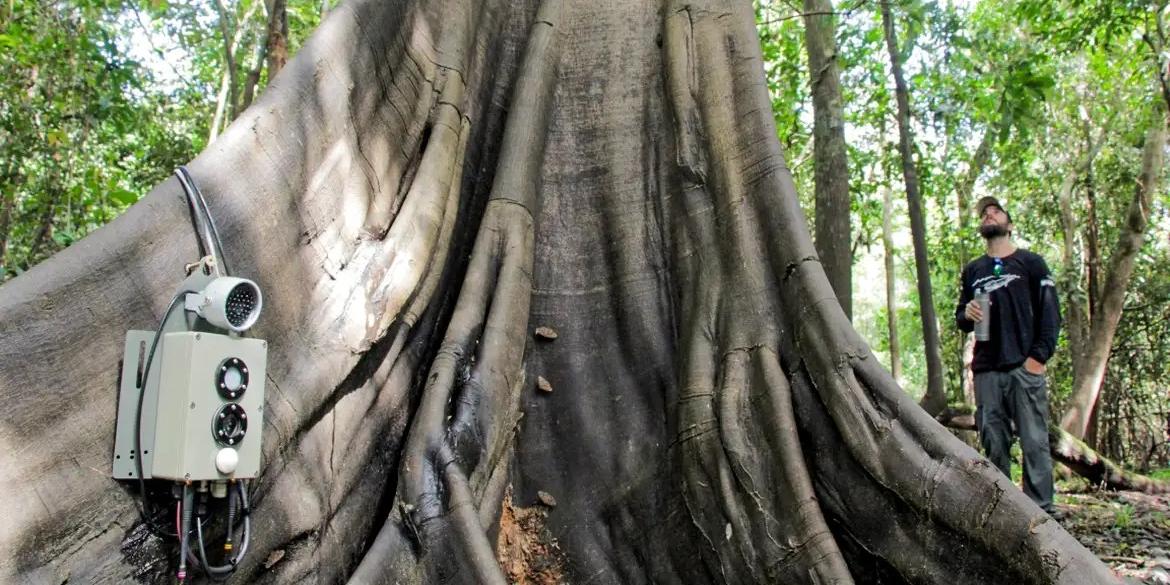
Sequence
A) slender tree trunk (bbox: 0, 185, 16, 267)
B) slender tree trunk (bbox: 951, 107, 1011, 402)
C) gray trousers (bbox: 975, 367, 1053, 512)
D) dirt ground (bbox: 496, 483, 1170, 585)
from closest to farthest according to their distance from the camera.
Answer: dirt ground (bbox: 496, 483, 1170, 585) < gray trousers (bbox: 975, 367, 1053, 512) < slender tree trunk (bbox: 0, 185, 16, 267) < slender tree trunk (bbox: 951, 107, 1011, 402)

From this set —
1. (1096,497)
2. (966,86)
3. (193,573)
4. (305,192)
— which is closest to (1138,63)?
(966,86)

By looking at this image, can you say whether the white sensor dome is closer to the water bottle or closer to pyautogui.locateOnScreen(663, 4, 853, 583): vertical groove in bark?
pyautogui.locateOnScreen(663, 4, 853, 583): vertical groove in bark

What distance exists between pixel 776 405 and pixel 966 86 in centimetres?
734

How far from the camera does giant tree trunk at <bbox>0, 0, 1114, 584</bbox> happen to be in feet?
8.98

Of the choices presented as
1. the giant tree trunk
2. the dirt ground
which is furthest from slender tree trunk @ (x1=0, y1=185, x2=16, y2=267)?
the dirt ground

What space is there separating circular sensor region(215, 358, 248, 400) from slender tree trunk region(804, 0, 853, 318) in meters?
4.10

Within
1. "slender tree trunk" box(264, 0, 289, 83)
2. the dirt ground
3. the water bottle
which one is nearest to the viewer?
the dirt ground

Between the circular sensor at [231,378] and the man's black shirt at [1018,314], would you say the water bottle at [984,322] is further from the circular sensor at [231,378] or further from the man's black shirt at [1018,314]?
the circular sensor at [231,378]

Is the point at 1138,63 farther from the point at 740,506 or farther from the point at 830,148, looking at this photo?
the point at 740,506

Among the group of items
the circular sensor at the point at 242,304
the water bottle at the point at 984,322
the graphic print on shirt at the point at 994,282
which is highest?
the circular sensor at the point at 242,304

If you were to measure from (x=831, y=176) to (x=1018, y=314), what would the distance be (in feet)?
5.05

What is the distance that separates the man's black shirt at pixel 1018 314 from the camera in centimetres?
522

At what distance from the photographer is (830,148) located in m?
6.29

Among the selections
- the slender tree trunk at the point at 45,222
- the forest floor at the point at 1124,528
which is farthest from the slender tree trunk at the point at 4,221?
the forest floor at the point at 1124,528
